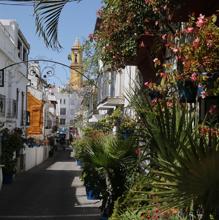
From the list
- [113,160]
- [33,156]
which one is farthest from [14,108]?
[113,160]

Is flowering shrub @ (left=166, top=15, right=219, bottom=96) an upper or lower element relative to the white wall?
upper

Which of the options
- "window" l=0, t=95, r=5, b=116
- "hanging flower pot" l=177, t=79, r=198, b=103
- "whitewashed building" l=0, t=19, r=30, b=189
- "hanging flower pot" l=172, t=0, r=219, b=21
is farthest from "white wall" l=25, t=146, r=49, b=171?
"hanging flower pot" l=177, t=79, r=198, b=103

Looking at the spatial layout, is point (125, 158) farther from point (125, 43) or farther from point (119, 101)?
point (119, 101)

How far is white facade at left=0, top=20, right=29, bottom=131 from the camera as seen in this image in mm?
31266

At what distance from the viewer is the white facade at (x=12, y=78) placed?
3127 centimetres

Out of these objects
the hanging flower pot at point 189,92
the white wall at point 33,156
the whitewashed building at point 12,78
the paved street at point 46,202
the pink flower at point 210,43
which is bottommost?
the paved street at point 46,202

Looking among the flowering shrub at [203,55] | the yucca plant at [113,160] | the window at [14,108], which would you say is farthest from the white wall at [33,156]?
the flowering shrub at [203,55]

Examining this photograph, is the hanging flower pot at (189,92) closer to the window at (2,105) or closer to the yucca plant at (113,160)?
the yucca plant at (113,160)

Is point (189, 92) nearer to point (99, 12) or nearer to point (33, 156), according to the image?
point (99, 12)

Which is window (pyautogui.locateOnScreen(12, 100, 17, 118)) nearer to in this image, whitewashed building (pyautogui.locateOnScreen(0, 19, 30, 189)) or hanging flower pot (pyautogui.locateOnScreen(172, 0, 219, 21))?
whitewashed building (pyautogui.locateOnScreen(0, 19, 30, 189))

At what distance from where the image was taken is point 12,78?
34594 mm

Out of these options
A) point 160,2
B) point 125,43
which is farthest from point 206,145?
point 125,43

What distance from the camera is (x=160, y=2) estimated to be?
723cm

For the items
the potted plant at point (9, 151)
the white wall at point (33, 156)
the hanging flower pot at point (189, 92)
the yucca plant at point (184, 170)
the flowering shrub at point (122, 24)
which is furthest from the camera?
the white wall at point (33, 156)
